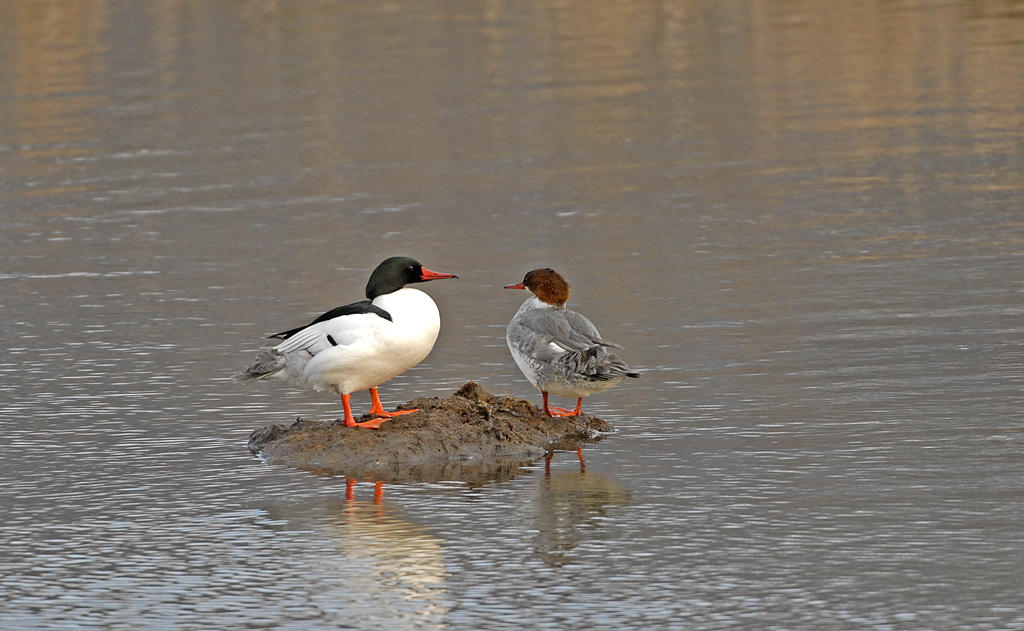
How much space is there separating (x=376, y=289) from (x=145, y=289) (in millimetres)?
5133

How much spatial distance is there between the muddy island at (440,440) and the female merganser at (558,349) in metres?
0.21

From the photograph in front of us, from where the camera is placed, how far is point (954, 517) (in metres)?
8.14

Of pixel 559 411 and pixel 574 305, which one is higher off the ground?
pixel 574 305

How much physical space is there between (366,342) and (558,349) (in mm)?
1106

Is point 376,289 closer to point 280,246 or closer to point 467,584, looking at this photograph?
point 467,584

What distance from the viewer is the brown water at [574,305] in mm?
7578

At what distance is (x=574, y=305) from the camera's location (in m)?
13.4

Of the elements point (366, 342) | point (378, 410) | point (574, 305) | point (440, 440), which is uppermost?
point (366, 342)

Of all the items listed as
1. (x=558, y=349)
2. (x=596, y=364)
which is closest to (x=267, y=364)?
(x=558, y=349)

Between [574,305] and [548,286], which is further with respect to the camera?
[574,305]

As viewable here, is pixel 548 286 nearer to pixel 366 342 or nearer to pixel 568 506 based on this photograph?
pixel 366 342

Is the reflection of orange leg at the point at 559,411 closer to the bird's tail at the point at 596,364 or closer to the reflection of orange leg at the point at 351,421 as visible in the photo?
the bird's tail at the point at 596,364

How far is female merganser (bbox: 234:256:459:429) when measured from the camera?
966 cm

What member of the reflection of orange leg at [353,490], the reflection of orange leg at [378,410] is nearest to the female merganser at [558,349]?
the reflection of orange leg at [378,410]
